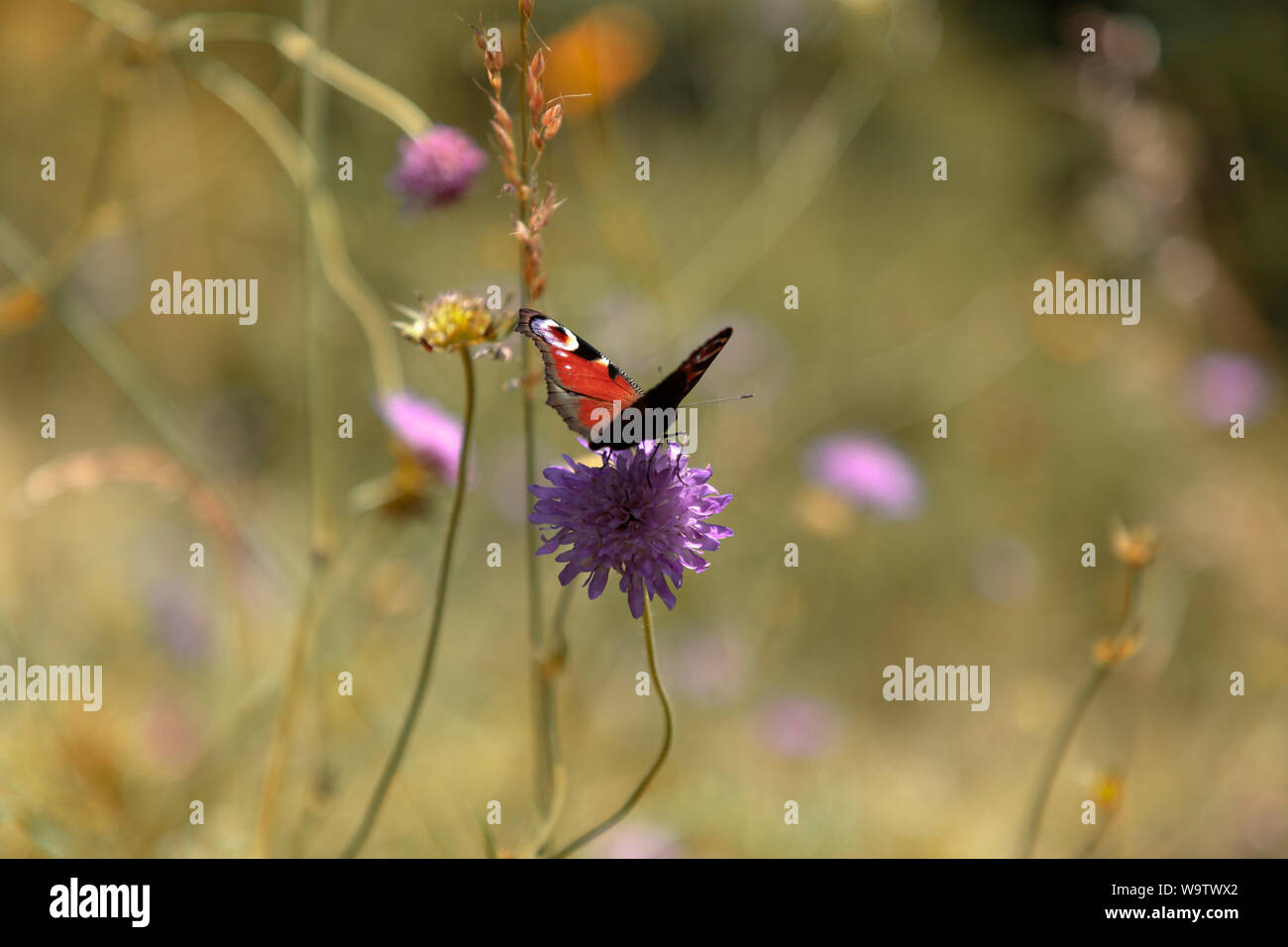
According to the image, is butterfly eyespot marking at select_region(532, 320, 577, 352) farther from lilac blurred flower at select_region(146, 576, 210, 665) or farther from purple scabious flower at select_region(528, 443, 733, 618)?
lilac blurred flower at select_region(146, 576, 210, 665)

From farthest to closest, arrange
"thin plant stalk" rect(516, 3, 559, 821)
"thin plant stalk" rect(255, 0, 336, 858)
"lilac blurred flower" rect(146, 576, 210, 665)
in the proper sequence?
"lilac blurred flower" rect(146, 576, 210, 665) < "thin plant stalk" rect(255, 0, 336, 858) < "thin plant stalk" rect(516, 3, 559, 821)

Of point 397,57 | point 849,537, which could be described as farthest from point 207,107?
point 849,537

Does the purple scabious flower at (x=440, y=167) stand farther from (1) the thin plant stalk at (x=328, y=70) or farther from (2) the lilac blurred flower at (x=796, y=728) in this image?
(2) the lilac blurred flower at (x=796, y=728)

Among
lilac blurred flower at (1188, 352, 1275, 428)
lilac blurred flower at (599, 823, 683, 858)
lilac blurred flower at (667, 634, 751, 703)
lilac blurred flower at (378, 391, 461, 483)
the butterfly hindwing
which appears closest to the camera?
the butterfly hindwing

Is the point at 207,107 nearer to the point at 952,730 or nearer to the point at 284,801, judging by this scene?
the point at 284,801

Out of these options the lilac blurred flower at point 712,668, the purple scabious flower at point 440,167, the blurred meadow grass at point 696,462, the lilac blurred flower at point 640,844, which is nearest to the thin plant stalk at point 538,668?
the blurred meadow grass at point 696,462

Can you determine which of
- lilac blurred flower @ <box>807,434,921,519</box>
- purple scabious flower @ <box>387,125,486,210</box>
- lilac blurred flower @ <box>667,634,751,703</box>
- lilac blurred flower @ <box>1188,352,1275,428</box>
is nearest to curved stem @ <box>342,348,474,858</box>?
purple scabious flower @ <box>387,125,486,210</box>

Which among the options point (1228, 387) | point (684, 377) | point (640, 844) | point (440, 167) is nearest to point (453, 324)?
point (684, 377)
